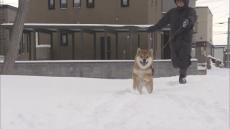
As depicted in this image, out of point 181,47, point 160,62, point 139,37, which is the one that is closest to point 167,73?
point 160,62

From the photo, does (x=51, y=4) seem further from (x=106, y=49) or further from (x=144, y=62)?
(x=144, y=62)

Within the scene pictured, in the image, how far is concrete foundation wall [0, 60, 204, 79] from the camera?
28.7m

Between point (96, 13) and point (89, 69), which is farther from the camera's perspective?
point (96, 13)

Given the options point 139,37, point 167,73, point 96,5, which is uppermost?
point 96,5

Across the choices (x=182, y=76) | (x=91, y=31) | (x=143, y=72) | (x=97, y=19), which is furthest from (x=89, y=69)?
(x=143, y=72)

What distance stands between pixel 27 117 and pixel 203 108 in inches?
129

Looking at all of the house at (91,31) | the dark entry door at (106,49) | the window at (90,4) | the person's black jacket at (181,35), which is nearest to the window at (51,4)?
the house at (91,31)

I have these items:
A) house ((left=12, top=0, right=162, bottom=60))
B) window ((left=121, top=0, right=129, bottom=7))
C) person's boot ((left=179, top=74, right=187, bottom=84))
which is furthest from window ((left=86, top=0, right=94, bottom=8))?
person's boot ((left=179, top=74, right=187, bottom=84))

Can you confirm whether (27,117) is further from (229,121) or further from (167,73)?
(167,73)

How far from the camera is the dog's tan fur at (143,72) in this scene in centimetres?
947

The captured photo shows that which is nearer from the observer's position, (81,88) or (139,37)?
(81,88)

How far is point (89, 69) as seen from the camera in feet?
98.0

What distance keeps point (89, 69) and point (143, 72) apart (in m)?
20.5

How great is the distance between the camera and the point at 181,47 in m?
11.0
